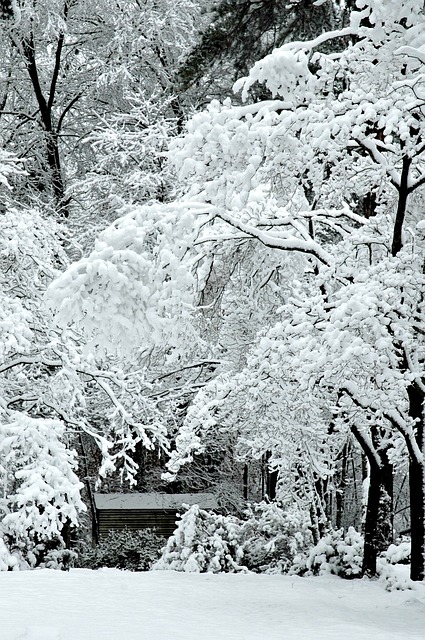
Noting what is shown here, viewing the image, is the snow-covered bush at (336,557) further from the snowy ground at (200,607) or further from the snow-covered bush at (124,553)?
the snow-covered bush at (124,553)

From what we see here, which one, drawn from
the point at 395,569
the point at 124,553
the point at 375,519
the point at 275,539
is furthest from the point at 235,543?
the point at 124,553

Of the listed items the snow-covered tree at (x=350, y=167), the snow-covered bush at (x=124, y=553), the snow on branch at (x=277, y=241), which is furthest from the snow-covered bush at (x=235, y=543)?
the snow on branch at (x=277, y=241)

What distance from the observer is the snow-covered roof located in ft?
61.4

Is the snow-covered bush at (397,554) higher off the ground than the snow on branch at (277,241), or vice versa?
the snow on branch at (277,241)

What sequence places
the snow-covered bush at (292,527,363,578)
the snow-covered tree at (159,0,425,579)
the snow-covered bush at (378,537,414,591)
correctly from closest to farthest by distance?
the snow-covered tree at (159,0,425,579) → the snow-covered bush at (378,537,414,591) → the snow-covered bush at (292,527,363,578)

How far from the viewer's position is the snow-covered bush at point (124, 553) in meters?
15.1

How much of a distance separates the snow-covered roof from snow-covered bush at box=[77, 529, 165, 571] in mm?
2845

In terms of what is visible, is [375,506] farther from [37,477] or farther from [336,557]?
[37,477]

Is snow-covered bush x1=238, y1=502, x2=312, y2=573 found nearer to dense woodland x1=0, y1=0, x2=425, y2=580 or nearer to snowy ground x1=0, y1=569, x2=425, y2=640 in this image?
dense woodland x1=0, y1=0, x2=425, y2=580

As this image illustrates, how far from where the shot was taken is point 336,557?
34.0 ft

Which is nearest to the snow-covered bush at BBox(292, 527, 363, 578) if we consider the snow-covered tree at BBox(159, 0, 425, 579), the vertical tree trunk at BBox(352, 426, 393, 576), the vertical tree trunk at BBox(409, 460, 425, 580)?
the vertical tree trunk at BBox(352, 426, 393, 576)

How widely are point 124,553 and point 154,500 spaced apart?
3711mm

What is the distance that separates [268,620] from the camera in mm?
7242

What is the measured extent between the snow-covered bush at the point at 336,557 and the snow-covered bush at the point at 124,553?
483cm
